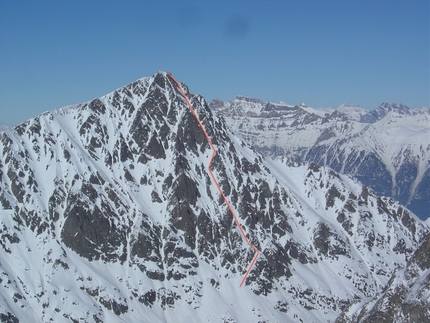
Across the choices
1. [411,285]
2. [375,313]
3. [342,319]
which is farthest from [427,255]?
[342,319]

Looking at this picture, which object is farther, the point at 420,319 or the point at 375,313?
the point at 375,313

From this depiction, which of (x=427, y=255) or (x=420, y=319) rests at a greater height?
(x=427, y=255)

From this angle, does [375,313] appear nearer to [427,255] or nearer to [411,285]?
[411,285]

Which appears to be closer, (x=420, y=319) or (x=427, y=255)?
(x=420, y=319)

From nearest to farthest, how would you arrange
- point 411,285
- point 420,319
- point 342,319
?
point 420,319 < point 411,285 < point 342,319

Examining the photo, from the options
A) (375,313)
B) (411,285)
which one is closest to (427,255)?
(411,285)

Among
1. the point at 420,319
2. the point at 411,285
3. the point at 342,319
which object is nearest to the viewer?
the point at 420,319

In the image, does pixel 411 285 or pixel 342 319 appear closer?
pixel 411 285

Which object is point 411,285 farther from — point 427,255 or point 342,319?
point 342,319

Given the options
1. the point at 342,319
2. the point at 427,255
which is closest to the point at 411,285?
the point at 427,255
